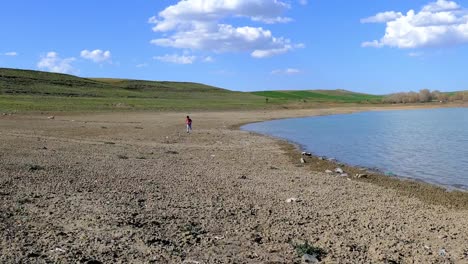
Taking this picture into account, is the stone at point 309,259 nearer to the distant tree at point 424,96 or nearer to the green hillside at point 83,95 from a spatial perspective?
the green hillside at point 83,95

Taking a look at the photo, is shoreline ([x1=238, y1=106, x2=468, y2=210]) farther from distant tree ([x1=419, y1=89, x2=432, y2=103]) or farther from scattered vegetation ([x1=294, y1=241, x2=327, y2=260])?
distant tree ([x1=419, y1=89, x2=432, y2=103])

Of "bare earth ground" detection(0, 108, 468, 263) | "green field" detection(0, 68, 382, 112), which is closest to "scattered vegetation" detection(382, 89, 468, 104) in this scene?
"green field" detection(0, 68, 382, 112)

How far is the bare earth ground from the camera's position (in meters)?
7.66

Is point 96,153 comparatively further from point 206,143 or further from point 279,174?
point 206,143

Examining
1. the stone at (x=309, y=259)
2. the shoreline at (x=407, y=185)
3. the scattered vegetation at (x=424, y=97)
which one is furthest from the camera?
the scattered vegetation at (x=424, y=97)

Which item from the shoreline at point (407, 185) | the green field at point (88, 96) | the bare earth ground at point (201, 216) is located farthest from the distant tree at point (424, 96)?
the bare earth ground at point (201, 216)

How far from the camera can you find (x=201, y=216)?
32.5ft

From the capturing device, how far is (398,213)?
37.7 ft

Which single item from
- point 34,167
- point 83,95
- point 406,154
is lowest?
point 406,154

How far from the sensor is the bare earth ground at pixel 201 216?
7.66 metres

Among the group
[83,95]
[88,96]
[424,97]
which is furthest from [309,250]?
[424,97]

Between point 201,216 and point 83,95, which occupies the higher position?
point 83,95

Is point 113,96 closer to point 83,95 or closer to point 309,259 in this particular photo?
point 83,95

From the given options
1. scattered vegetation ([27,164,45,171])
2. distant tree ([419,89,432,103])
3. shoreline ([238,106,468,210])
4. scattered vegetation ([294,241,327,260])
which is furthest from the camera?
distant tree ([419,89,432,103])
